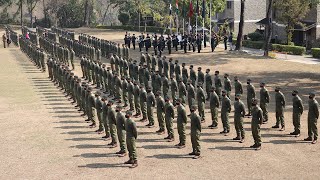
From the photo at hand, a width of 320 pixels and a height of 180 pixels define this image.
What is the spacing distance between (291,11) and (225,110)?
89.1 feet

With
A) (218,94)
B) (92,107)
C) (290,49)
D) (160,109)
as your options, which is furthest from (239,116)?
(290,49)

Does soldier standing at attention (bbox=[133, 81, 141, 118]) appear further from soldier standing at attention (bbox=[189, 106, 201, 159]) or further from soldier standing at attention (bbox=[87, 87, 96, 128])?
soldier standing at attention (bbox=[189, 106, 201, 159])

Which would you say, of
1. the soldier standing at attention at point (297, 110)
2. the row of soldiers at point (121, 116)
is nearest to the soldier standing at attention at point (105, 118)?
the row of soldiers at point (121, 116)

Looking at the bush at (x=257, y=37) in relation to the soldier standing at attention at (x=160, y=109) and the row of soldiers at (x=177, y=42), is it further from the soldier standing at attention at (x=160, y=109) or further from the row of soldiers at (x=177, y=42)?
the soldier standing at attention at (x=160, y=109)

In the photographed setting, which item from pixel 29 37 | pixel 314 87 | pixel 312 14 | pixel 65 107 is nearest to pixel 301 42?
pixel 312 14

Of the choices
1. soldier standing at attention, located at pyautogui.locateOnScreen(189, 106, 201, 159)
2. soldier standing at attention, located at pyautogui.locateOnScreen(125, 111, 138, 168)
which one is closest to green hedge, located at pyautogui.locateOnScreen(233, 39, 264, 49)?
soldier standing at attention, located at pyautogui.locateOnScreen(189, 106, 201, 159)

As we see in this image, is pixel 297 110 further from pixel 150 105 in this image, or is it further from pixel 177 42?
pixel 177 42

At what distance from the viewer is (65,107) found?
59.4 ft

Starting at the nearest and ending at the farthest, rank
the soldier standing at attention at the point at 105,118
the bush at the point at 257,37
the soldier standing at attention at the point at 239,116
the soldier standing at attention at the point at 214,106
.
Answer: the soldier standing at attention at the point at 239,116 → the soldier standing at attention at the point at 105,118 → the soldier standing at attention at the point at 214,106 → the bush at the point at 257,37

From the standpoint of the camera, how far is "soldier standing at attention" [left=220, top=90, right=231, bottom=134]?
13.3 m

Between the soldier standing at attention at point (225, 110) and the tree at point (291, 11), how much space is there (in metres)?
26.5

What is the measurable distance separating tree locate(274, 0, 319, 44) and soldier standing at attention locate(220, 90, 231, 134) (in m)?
26.5

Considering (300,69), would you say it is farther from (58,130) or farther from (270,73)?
(58,130)

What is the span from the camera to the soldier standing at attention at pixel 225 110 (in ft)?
43.5
